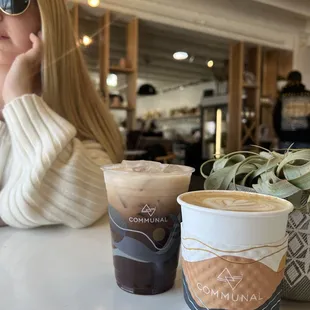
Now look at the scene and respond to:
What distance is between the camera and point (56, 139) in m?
0.53

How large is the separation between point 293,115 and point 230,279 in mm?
1364

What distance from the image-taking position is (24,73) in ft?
1.90

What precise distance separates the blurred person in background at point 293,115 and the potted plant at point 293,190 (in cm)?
95

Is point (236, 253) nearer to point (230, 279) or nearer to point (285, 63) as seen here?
point (230, 279)

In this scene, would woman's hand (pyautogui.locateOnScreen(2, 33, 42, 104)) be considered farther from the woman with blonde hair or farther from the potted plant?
the potted plant

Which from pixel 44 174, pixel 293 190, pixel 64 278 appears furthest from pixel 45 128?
pixel 293 190

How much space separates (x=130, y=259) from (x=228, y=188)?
0.37 feet

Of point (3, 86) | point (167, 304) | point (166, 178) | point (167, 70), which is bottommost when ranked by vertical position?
point (167, 304)

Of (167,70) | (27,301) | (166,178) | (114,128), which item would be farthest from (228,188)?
(167,70)

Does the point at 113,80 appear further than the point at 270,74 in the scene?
No

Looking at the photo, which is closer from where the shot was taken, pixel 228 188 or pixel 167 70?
pixel 228 188

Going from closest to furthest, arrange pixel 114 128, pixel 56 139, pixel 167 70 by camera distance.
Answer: pixel 56 139 < pixel 114 128 < pixel 167 70

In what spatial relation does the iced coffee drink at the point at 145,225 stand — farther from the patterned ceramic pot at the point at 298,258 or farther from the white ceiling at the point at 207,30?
the white ceiling at the point at 207,30

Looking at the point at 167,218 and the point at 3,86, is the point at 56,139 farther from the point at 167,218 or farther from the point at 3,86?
the point at 167,218
